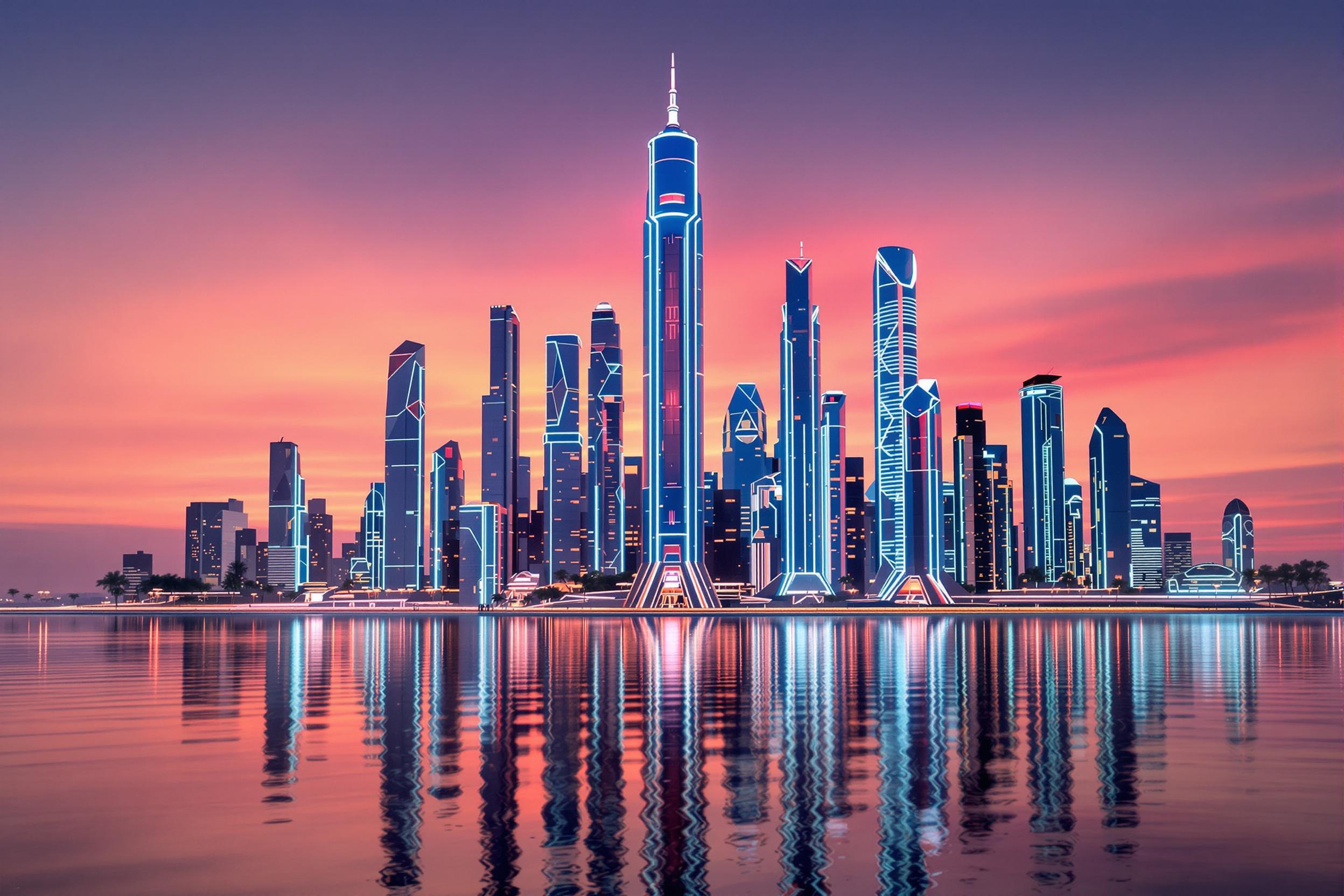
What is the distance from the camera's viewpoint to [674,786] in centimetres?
2806

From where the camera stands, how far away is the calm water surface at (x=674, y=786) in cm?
1966

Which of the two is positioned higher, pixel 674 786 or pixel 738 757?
pixel 674 786

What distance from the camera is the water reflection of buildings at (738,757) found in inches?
811

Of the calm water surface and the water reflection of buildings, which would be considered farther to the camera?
the water reflection of buildings

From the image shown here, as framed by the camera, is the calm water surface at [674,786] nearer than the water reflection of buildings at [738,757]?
Yes

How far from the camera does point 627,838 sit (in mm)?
21938

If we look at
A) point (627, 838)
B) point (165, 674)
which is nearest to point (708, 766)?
point (627, 838)

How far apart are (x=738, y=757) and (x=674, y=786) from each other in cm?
558

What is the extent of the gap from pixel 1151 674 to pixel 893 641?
2321 inches

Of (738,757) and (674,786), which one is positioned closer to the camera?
(674,786)

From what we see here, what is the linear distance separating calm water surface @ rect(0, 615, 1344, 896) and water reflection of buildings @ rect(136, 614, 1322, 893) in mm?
137

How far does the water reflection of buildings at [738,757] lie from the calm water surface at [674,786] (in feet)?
0.45

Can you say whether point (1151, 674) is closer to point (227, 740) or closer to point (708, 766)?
point (708, 766)

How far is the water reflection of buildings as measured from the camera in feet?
67.6
